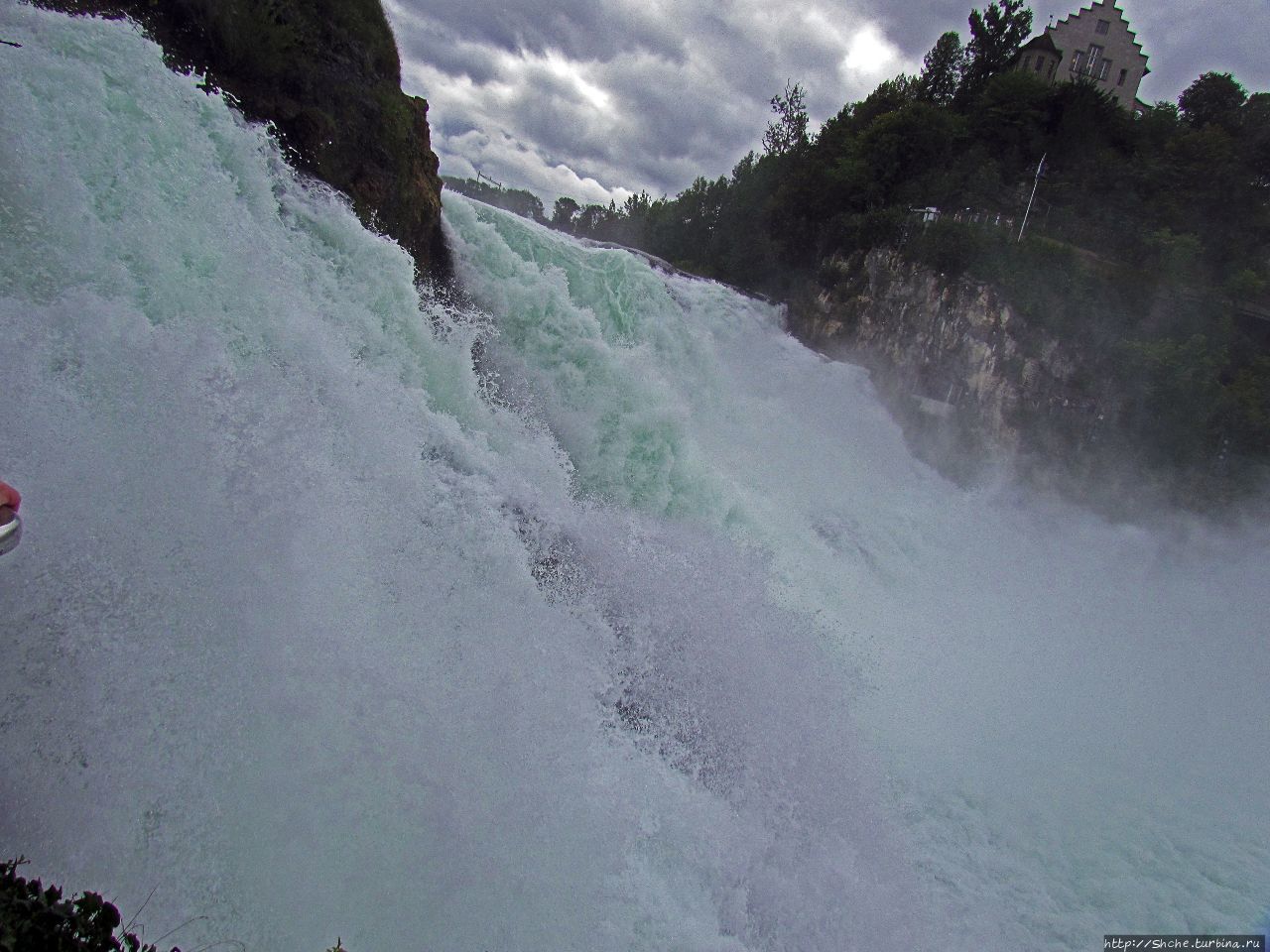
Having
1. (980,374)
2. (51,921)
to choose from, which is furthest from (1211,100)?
(51,921)

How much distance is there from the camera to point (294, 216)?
20.6 feet

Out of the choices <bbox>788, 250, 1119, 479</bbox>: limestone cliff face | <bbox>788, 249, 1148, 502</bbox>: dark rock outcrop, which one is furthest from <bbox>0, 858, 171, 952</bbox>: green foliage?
<bbox>788, 250, 1119, 479</bbox>: limestone cliff face

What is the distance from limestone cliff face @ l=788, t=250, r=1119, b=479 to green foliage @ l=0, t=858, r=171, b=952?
16792 millimetres

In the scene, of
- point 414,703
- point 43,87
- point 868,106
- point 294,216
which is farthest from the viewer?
point 868,106

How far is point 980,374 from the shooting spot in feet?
53.2

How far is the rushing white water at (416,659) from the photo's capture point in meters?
3.35

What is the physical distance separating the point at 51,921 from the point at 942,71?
3287 centimetres

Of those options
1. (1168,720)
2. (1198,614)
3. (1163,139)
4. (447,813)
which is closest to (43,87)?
(447,813)

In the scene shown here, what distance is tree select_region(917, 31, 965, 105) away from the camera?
25.5 metres

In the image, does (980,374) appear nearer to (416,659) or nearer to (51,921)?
(416,659)

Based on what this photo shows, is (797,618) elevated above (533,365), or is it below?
below

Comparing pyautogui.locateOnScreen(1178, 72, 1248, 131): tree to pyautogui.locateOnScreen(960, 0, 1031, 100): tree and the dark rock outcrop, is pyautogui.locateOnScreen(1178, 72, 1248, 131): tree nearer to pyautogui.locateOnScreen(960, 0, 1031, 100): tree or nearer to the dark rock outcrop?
pyautogui.locateOnScreen(960, 0, 1031, 100): tree

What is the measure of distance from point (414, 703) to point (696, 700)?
2.40m

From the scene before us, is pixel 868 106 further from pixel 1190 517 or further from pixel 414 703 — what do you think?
pixel 414 703
